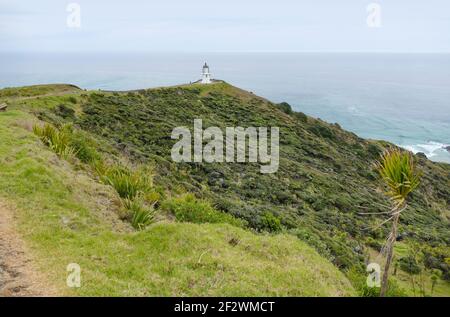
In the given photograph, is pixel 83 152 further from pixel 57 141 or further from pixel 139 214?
pixel 139 214

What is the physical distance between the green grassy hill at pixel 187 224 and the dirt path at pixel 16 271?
259 millimetres

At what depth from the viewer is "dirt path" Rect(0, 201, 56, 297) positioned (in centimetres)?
629

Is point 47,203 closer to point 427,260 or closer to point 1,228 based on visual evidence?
point 1,228

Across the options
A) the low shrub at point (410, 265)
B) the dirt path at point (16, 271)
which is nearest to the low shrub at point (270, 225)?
the low shrub at point (410, 265)

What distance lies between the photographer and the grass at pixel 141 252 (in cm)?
694

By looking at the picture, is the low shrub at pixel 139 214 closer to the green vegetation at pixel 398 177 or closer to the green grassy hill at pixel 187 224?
the green grassy hill at pixel 187 224

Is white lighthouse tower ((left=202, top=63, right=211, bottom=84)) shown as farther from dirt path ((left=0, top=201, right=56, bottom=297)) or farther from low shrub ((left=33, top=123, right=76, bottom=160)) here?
dirt path ((left=0, top=201, right=56, bottom=297))

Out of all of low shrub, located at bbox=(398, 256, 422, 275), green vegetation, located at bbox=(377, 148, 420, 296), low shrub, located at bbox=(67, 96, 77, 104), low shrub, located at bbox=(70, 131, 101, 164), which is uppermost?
low shrub, located at bbox=(67, 96, 77, 104)

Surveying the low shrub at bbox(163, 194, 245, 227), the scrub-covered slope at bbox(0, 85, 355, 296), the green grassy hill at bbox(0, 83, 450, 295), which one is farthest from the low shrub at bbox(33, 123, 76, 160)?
the low shrub at bbox(163, 194, 245, 227)

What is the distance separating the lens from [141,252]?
316 inches

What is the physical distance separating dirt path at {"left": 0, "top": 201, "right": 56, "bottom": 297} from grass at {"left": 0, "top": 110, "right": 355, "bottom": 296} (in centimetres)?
18

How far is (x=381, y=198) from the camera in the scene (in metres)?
32.7

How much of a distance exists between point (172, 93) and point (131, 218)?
3774 cm
